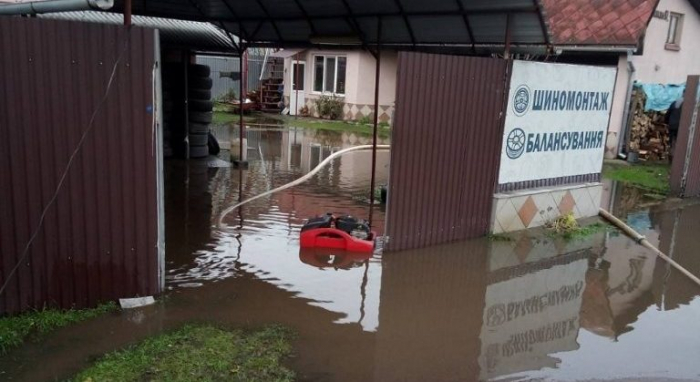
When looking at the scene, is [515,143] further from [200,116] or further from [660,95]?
[660,95]

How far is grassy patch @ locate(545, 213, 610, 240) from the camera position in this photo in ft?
29.3

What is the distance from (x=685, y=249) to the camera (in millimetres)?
8805

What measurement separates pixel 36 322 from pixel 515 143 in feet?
20.9

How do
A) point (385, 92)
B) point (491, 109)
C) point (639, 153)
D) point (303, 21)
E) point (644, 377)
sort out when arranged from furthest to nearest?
point (385, 92)
point (639, 153)
point (303, 21)
point (491, 109)
point (644, 377)

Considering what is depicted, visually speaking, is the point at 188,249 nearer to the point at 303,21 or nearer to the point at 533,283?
the point at 533,283

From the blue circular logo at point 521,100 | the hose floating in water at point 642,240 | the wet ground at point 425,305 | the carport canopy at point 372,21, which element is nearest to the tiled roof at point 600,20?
the hose floating in water at point 642,240

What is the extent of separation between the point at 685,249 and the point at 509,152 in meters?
3.09

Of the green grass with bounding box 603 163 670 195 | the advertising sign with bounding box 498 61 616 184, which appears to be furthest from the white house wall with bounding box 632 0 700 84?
the advertising sign with bounding box 498 61 616 184

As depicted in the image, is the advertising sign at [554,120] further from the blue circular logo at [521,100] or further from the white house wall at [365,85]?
the white house wall at [365,85]

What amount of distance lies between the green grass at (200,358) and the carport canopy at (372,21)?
189 inches

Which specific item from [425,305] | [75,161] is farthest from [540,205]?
[75,161]

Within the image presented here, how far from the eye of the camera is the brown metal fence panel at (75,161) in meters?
4.71

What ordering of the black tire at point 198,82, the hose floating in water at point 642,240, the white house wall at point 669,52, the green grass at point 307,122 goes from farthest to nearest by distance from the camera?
the green grass at point 307,122 < the white house wall at point 669,52 < the black tire at point 198,82 < the hose floating in water at point 642,240

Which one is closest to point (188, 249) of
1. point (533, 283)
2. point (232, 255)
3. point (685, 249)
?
point (232, 255)
